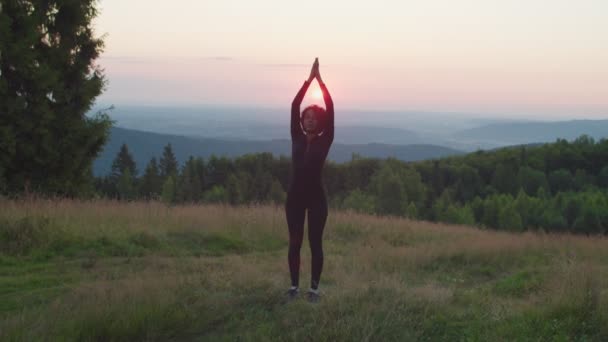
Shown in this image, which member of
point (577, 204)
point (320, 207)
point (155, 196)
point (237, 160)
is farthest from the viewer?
point (237, 160)

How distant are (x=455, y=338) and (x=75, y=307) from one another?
361 centimetres

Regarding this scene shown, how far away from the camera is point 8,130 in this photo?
48.0ft

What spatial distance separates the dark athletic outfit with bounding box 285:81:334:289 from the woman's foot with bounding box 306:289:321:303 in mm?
62

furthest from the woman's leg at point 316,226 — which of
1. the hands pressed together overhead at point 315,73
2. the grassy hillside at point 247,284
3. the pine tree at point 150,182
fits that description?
the pine tree at point 150,182

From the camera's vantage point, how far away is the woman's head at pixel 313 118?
5.68 m

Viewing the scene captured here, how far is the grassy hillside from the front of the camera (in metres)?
4.82

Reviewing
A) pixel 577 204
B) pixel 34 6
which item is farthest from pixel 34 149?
pixel 577 204

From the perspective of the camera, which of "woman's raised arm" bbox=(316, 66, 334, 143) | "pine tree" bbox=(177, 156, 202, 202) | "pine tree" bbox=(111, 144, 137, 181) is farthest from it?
"pine tree" bbox=(111, 144, 137, 181)

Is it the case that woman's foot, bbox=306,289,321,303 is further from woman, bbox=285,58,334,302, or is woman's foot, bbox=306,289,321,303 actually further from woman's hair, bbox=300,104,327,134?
woman's hair, bbox=300,104,327,134

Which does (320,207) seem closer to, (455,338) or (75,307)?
(455,338)

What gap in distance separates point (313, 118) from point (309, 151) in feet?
1.18

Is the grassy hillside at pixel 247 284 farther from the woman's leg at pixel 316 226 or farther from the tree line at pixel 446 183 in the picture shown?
the tree line at pixel 446 183

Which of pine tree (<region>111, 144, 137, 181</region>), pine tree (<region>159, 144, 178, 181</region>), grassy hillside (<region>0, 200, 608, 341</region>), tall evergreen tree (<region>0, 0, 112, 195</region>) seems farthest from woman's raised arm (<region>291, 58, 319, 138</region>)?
pine tree (<region>159, 144, 178, 181</region>)

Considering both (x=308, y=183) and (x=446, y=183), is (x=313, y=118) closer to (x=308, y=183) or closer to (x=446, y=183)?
(x=308, y=183)
